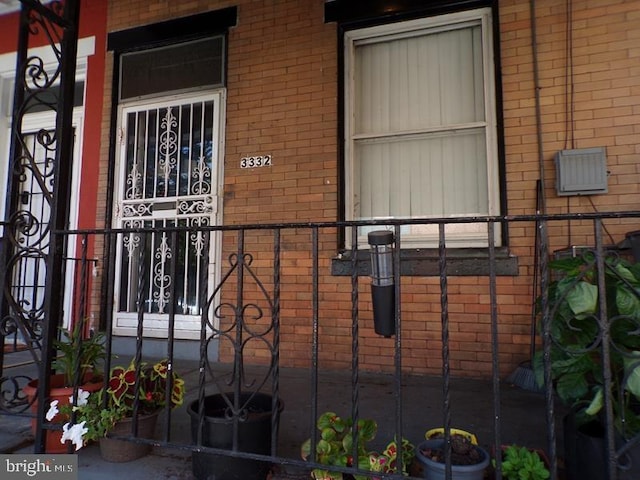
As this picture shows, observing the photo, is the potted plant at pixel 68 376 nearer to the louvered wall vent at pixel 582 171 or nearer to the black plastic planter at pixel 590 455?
the black plastic planter at pixel 590 455

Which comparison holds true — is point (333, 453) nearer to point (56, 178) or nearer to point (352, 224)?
point (352, 224)

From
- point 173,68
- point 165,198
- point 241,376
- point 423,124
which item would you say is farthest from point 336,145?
point 241,376

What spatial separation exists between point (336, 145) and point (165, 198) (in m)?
1.96

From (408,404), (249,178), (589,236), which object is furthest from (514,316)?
(249,178)

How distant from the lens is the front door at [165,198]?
175 inches

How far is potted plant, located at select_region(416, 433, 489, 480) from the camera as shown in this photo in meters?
1.61

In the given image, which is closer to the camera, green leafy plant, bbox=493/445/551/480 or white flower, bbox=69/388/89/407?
green leafy plant, bbox=493/445/551/480

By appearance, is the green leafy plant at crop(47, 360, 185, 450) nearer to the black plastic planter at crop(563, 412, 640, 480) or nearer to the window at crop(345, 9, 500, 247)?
the black plastic planter at crop(563, 412, 640, 480)

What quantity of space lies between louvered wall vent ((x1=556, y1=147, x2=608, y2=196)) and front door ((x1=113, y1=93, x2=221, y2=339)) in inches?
124

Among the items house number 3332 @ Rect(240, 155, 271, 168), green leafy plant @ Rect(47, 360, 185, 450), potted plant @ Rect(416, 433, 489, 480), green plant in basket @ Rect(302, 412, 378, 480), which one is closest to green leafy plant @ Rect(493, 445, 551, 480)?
potted plant @ Rect(416, 433, 489, 480)

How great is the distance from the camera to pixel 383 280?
6.09ft

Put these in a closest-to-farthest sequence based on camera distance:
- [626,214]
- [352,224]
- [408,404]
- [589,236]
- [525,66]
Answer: [626,214] < [352,224] < [408,404] < [589,236] < [525,66]

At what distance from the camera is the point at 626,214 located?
1.53 metres

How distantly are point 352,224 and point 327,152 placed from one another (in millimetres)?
2306
